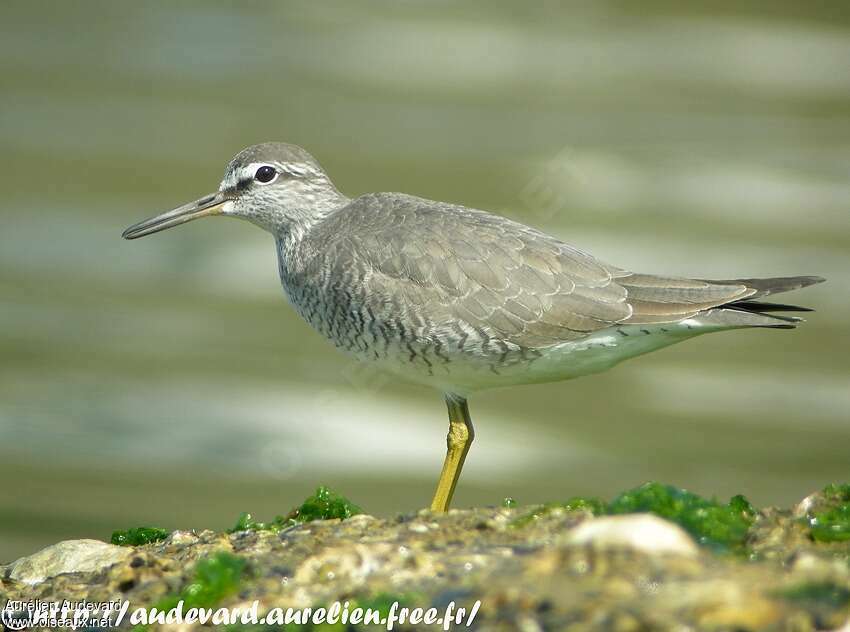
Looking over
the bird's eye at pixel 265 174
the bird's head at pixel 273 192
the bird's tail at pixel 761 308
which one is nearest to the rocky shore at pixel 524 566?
the bird's tail at pixel 761 308

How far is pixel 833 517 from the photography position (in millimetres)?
3967

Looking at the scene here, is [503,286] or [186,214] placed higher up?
[186,214]

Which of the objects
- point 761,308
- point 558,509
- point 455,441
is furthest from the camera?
point 455,441

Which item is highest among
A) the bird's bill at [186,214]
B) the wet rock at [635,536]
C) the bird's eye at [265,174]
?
the bird's eye at [265,174]

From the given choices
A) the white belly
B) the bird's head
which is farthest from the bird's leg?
the bird's head

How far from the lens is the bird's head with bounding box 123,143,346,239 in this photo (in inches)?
252

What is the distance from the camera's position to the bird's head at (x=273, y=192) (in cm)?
640

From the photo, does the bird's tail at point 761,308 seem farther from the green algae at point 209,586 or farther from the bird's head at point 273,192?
the green algae at point 209,586

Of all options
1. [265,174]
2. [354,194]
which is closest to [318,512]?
[265,174]

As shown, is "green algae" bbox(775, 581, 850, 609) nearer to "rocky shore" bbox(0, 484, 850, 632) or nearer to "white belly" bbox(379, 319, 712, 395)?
"rocky shore" bbox(0, 484, 850, 632)

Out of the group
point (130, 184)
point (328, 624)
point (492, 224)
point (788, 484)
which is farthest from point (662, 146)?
point (328, 624)

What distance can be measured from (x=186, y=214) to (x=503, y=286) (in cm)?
211

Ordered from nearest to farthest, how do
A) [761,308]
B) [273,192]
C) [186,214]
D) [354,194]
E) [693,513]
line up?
[693,513] → [761,308] → [273,192] → [186,214] → [354,194]

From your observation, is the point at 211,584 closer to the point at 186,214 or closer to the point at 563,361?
the point at 563,361
